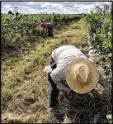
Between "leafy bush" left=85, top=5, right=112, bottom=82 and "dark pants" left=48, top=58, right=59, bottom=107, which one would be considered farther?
"leafy bush" left=85, top=5, right=112, bottom=82

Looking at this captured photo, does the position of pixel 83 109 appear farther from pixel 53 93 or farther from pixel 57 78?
pixel 57 78

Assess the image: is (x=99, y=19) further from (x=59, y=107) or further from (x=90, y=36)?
(x=59, y=107)

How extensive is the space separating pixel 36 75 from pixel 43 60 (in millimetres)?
1118

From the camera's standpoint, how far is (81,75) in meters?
4.23

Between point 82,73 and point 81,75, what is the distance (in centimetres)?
3

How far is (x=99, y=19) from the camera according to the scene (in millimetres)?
8227

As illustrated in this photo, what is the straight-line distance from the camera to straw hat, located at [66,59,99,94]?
4246mm

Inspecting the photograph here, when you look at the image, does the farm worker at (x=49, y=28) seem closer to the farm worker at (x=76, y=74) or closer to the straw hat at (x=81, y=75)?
the farm worker at (x=76, y=74)

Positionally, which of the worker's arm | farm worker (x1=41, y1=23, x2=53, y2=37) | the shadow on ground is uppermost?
farm worker (x1=41, y1=23, x2=53, y2=37)

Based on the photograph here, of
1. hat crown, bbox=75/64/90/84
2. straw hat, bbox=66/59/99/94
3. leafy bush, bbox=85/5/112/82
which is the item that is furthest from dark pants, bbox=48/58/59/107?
leafy bush, bbox=85/5/112/82

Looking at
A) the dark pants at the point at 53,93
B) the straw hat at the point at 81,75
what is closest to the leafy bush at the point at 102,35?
the straw hat at the point at 81,75

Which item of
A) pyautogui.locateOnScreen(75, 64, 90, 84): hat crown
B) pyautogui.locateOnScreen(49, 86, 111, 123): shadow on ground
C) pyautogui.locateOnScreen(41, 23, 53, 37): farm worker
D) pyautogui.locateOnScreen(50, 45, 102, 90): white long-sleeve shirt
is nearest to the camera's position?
pyautogui.locateOnScreen(75, 64, 90, 84): hat crown

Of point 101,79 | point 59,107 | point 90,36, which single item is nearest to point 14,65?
point 90,36

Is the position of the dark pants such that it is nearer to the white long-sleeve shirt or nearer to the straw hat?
the white long-sleeve shirt
